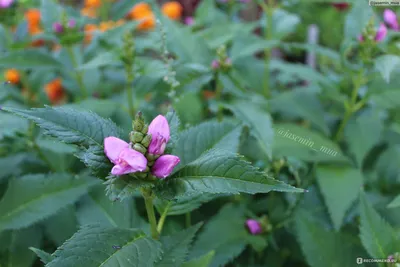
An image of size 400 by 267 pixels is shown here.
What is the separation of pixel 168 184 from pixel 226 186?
0.11 m

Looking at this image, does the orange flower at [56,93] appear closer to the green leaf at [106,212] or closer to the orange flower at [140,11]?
the orange flower at [140,11]

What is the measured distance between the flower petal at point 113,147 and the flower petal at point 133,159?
0.02 metres

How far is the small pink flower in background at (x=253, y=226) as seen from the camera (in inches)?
40.4

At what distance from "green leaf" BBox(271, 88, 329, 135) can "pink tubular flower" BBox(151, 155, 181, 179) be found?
80 centimetres

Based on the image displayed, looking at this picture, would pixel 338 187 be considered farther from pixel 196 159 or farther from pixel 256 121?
pixel 196 159

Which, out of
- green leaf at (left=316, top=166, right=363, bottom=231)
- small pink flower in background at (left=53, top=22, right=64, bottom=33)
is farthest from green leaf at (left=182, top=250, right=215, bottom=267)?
small pink flower in background at (left=53, top=22, right=64, bottom=33)

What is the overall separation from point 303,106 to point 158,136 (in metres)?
0.84

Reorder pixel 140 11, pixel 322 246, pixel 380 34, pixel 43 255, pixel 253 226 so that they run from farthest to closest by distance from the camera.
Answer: pixel 140 11, pixel 380 34, pixel 253 226, pixel 322 246, pixel 43 255

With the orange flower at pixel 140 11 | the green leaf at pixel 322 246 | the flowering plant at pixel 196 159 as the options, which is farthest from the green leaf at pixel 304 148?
the orange flower at pixel 140 11

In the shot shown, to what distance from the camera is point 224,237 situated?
39.6 inches

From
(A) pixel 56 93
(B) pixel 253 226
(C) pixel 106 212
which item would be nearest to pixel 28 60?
(C) pixel 106 212

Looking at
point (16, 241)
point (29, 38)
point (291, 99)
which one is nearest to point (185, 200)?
point (16, 241)

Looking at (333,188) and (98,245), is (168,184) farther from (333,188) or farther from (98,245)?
(333,188)

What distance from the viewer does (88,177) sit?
1.00 m
